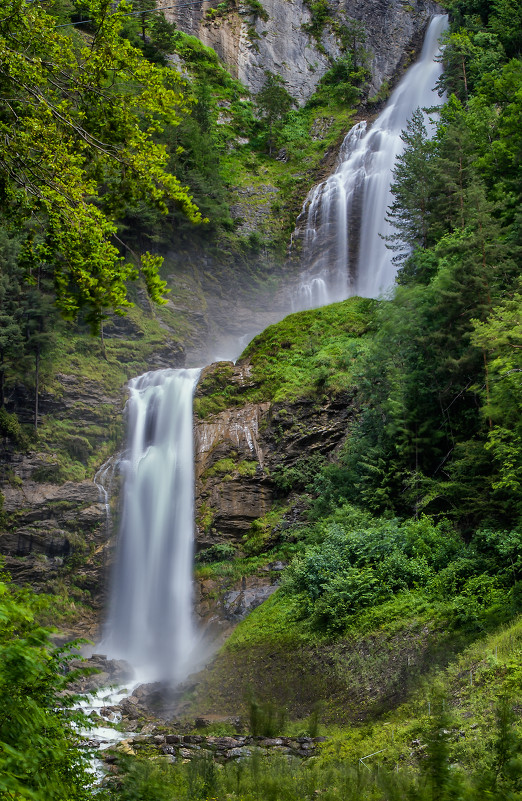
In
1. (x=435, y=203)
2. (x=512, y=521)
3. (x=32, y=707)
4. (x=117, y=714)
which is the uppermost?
(x=435, y=203)

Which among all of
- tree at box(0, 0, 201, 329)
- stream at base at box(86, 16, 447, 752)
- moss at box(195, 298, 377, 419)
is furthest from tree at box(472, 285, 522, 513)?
moss at box(195, 298, 377, 419)

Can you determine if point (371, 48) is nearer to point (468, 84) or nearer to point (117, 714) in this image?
point (468, 84)

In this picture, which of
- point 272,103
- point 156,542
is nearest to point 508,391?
point 156,542

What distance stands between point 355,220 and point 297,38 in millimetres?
26002

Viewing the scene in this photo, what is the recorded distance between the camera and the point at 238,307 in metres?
36.3

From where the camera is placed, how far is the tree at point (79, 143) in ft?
20.1

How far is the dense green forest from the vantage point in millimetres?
3918

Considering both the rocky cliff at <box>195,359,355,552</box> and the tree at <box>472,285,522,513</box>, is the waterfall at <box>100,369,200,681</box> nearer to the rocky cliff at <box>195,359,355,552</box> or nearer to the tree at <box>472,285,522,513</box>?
the rocky cliff at <box>195,359,355,552</box>

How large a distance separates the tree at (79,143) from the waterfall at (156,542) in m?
13.8

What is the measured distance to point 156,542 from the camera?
21.7 m

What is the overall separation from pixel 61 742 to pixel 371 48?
55645 mm

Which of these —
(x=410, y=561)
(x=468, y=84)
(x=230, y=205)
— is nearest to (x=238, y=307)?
(x=230, y=205)

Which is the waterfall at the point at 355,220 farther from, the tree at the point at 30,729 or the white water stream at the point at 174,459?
the tree at the point at 30,729

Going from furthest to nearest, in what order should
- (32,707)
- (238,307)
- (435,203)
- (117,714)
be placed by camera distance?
(238,307), (435,203), (117,714), (32,707)
